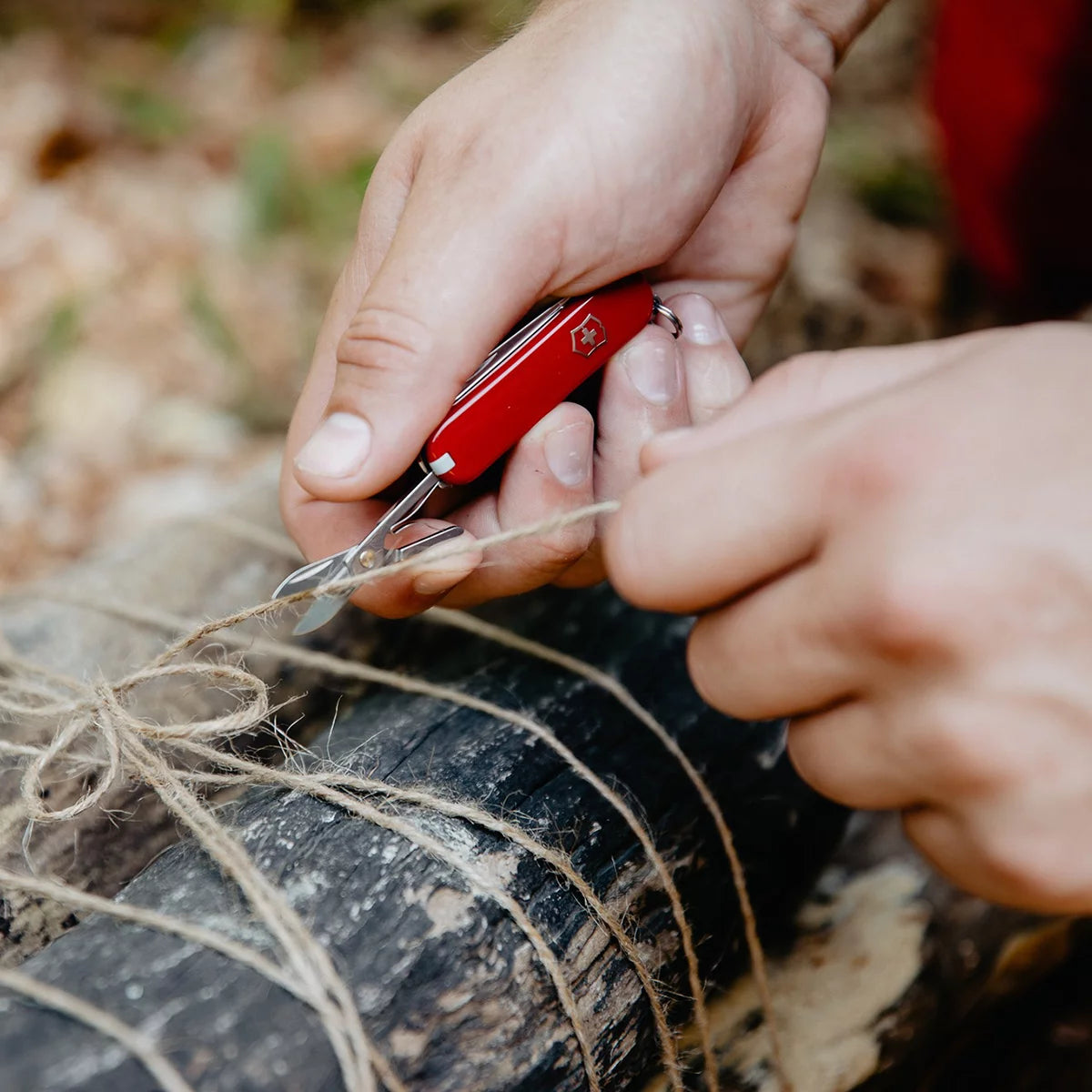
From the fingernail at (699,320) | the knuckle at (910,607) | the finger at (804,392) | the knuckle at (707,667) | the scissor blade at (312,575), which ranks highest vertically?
the scissor blade at (312,575)

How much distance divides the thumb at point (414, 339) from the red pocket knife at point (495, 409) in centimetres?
2

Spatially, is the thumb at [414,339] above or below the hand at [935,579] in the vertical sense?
above

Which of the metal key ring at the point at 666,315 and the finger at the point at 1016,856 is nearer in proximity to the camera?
the finger at the point at 1016,856

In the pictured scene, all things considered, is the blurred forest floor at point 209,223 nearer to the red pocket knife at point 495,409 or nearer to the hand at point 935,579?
the red pocket knife at point 495,409

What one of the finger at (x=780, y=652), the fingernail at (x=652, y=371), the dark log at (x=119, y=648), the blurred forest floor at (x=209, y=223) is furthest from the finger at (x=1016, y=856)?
the blurred forest floor at (x=209, y=223)

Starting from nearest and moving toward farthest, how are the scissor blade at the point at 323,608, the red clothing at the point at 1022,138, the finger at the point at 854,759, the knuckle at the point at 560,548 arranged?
the finger at the point at 854,759 < the scissor blade at the point at 323,608 < the knuckle at the point at 560,548 < the red clothing at the point at 1022,138

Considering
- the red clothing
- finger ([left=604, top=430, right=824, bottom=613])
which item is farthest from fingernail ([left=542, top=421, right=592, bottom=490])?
the red clothing

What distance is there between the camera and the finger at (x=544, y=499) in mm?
959

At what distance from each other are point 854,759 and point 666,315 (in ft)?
1.81

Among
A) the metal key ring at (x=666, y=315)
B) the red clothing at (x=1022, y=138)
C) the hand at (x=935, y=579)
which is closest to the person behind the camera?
the hand at (x=935, y=579)

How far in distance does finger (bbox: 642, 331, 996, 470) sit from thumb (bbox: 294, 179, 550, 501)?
23 cm

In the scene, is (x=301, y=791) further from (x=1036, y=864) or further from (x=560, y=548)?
(x=1036, y=864)

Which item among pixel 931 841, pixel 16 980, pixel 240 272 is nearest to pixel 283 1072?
pixel 16 980

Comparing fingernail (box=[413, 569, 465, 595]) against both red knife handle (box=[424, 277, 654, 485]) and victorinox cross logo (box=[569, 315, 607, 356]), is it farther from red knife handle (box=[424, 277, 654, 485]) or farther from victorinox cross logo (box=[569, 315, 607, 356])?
victorinox cross logo (box=[569, 315, 607, 356])
